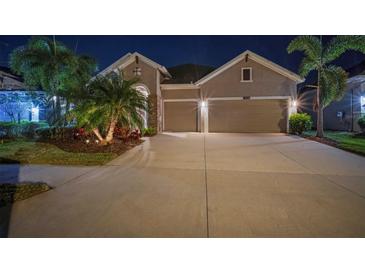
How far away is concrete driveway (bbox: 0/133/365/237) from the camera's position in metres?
2.92

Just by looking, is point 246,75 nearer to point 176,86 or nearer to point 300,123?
point 300,123

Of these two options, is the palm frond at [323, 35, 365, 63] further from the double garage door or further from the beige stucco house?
the double garage door

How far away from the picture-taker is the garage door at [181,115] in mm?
17453

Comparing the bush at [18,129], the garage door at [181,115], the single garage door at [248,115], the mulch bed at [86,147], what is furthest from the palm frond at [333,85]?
the bush at [18,129]

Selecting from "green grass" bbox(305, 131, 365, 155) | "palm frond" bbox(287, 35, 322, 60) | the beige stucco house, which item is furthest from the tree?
"green grass" bbox(305, 131, 365, 155)

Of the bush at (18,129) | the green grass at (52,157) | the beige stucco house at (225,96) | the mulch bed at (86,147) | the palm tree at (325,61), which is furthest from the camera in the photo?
the beige stucco house at (225,96)

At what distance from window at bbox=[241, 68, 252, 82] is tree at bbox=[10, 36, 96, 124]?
11020 millimetres

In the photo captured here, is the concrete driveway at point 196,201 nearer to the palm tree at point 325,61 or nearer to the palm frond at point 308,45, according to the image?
the palm tree at point 325,61

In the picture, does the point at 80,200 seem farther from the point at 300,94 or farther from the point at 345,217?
the point at 300,94

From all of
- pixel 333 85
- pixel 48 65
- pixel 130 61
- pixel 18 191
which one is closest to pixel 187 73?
pixel 130 61

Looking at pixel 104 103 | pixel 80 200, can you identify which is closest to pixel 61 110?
pixel 104 103

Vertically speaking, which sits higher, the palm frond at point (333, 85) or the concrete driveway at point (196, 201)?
the palm frond at point (333, 85)

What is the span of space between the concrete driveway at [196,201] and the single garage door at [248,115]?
10315 millimetres

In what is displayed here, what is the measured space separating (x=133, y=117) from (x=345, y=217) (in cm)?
803
